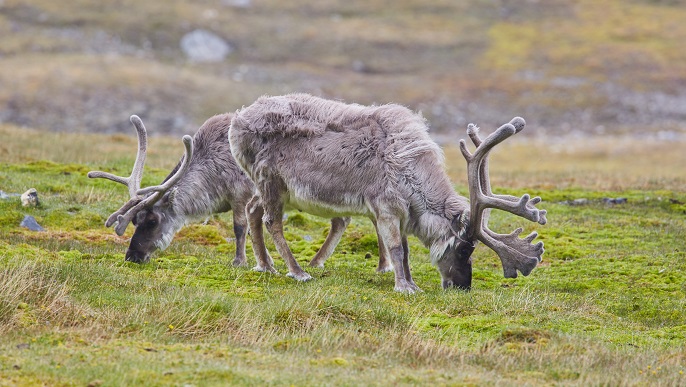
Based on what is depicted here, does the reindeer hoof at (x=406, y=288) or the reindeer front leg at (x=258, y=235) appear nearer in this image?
the reindeer hoof at (x=406, y=288)

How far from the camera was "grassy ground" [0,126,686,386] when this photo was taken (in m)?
9.19

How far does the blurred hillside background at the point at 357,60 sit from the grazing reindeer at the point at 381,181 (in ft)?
167

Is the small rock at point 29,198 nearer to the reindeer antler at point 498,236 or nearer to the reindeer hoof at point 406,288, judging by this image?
the reindeer hoof at point 406,288

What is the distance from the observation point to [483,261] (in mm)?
18016

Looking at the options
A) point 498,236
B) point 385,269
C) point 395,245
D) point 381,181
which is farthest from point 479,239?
point 385,269

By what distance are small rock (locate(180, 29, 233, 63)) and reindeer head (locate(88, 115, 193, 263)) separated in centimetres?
6710

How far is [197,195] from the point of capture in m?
16.9

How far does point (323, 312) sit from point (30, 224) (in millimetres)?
8796

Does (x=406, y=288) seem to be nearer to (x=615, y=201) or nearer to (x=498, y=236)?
(x=498, y=236)

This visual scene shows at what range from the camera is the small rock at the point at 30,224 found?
58.6ft

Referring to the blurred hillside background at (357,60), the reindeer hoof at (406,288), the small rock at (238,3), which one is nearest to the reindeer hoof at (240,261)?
the reindeer hoof at (406,288)

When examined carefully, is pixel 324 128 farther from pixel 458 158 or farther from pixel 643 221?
pixel 458 158

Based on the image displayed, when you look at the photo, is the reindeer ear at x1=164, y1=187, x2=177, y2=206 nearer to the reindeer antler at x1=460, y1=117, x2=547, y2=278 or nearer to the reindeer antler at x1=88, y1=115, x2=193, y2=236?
the reindeer antler at x1=88, y1=115, x2=193, y2=236

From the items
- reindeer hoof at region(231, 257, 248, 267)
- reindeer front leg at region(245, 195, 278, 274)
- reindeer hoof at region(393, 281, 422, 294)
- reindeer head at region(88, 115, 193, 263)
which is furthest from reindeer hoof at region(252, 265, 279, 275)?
reindeer hoof at region(393, 281, 422, 294)
